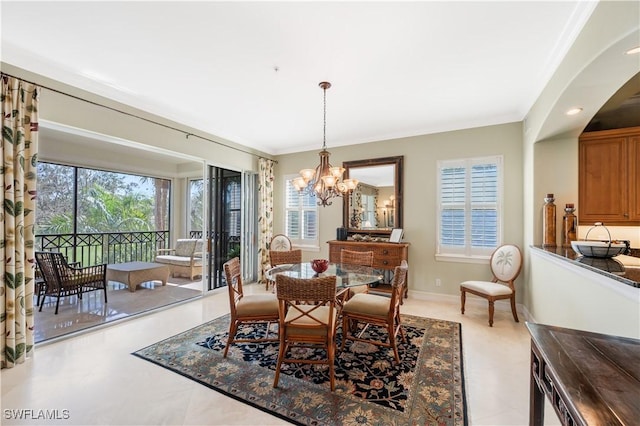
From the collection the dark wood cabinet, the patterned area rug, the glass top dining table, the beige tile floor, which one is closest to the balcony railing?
the beige tile floor

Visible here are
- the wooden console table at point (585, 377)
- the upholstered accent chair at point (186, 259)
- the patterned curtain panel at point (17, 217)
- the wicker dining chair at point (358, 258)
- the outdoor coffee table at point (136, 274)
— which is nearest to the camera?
the wooden console table at point (585, 377)

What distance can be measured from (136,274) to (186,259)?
1125 mm

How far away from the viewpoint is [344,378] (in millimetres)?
2283

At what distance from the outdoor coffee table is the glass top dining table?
3.26 meters

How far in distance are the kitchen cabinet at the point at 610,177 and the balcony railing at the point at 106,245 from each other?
842 centimetres

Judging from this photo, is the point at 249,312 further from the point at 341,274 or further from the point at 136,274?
the point at 136,274

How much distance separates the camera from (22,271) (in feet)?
8.16

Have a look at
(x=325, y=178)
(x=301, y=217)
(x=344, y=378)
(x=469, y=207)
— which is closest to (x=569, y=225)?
(x=469, y=207)

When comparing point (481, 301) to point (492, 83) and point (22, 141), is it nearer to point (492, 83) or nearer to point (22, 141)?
point (492, 83)

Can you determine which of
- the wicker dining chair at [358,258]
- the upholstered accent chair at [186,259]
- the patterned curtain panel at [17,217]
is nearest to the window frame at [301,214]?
the wicker dining chair at [358,258]

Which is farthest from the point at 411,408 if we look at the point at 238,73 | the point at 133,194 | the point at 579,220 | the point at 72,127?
the point at 133,194

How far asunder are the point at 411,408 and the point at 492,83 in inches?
129

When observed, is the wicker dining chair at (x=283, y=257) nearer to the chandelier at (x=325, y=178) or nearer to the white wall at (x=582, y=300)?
the chandelier at (x=325, y=178)

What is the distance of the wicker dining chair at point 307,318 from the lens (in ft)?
6.96
